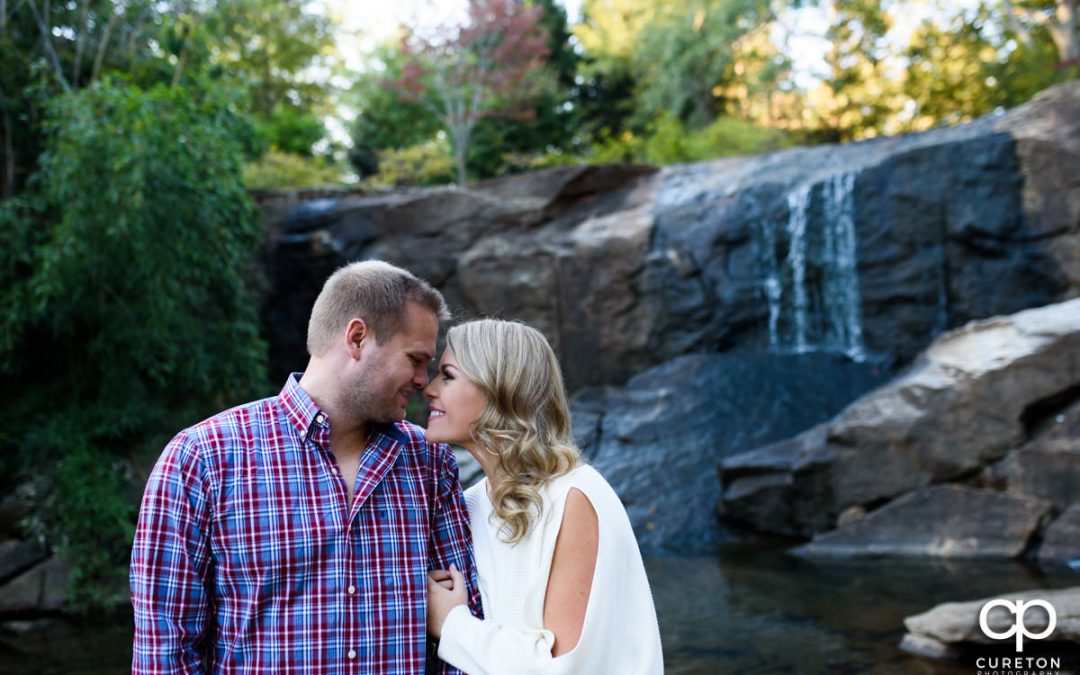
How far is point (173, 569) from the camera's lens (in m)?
1.94

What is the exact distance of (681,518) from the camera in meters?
9.04

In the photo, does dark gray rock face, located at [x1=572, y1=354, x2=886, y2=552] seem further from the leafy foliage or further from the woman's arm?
the leafy foliage

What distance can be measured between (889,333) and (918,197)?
61.7 inches

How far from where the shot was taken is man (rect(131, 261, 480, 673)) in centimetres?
197

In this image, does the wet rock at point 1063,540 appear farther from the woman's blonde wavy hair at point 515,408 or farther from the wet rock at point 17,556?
the wet rock at point 17,556

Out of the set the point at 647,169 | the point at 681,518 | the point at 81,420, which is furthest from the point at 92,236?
the point at 647,169

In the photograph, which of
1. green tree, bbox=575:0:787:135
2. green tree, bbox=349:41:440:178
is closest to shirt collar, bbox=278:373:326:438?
green tree, bbox=575:0:787:135

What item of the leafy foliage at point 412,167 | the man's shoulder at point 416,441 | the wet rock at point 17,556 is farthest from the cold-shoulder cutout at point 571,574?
the leafy foliage at point 412,167

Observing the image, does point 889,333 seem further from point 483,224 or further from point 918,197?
point 483,224

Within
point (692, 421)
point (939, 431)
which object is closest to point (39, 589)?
point (692, 421)

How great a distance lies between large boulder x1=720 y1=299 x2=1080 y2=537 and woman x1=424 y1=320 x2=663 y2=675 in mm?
6626

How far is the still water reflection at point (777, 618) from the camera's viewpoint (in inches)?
221

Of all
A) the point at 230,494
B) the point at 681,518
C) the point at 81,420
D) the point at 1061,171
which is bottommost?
the point at 681,518

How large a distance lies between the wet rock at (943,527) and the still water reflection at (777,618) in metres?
0.29
